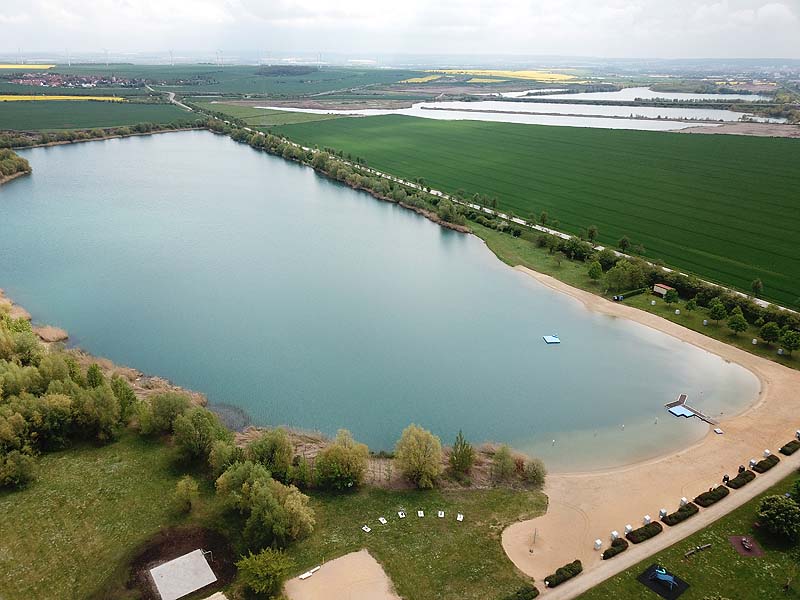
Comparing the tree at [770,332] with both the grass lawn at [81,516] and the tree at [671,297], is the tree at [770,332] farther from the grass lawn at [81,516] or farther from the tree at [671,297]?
the grass lawn at [81,516]

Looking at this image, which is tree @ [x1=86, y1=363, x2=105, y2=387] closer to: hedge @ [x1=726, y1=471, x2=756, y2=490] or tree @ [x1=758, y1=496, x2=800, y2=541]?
hedge @ [x1=726, y1=471, x2=756, y2=490]

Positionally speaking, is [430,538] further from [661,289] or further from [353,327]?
[661,289]

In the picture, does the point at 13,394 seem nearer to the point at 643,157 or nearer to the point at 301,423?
the point at 301,423

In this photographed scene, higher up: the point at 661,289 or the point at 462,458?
the point at 661,289

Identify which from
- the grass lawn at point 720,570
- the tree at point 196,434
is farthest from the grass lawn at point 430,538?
the tree at point 196,434

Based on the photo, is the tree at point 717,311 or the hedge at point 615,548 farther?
the tree at point 717,311

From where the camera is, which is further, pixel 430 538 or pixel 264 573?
pixel 430 538

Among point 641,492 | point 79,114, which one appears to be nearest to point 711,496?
point 641,492
